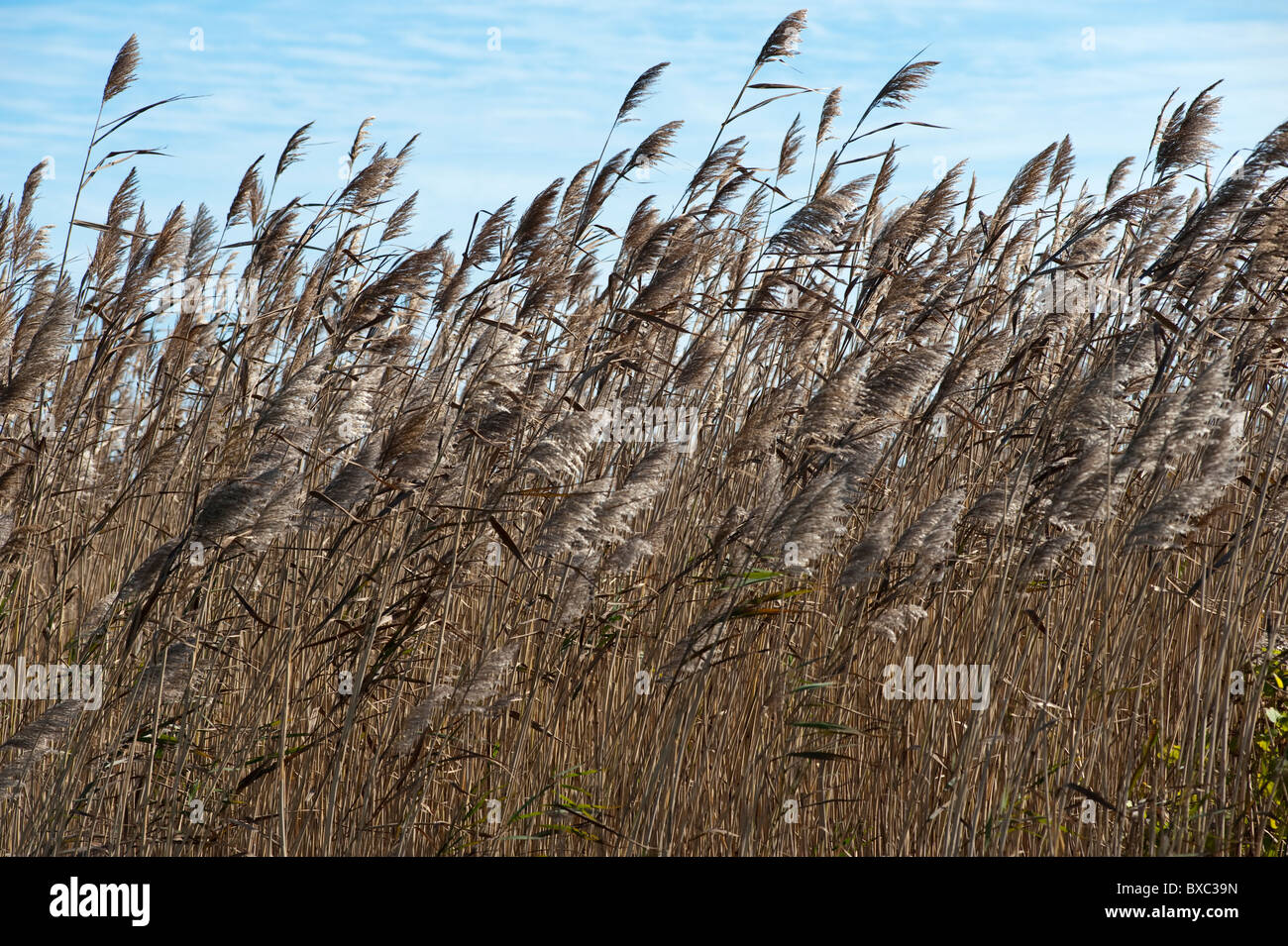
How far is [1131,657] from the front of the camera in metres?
3.26

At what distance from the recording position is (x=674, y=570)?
10.6 feet

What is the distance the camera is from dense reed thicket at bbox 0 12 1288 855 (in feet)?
7.97

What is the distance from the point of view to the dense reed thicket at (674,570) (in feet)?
7.97

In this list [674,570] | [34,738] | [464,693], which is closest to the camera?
[34,738]

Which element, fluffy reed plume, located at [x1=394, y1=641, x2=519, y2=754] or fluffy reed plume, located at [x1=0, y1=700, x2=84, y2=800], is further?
fluffy reed plume, located at [x1=394, y1=641, x2=519, y2=754]

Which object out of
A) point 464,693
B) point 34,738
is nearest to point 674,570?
point 464,693

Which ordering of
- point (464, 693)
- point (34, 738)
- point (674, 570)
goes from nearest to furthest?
point (34, 738) < point (464, 693) < point (674, 570)

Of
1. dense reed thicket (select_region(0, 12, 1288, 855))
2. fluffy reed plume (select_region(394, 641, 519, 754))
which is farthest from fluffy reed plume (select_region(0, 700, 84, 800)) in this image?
fluffy reed plume (select_region(394, 641, 519, 754))

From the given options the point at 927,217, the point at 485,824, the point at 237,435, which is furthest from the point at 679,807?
the point at 927,217

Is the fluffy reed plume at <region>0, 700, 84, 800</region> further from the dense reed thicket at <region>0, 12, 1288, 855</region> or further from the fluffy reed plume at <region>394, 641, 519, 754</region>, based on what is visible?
the fluffy reed plume at <region>394, 641, 519, 754</region>

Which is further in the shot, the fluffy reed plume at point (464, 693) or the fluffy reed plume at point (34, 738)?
the fluffy reed plume at point (464, 693)

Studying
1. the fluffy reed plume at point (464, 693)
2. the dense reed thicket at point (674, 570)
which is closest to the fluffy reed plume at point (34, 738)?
the dense reed thicket at point (674, 570)

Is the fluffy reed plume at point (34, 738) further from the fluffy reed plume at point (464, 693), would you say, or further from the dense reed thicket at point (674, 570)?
the fluffy reed plume at point (464, 693)

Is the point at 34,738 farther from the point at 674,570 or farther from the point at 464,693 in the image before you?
the point at 674,570
